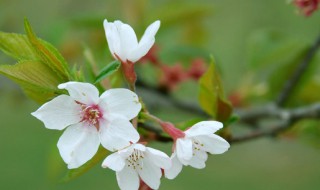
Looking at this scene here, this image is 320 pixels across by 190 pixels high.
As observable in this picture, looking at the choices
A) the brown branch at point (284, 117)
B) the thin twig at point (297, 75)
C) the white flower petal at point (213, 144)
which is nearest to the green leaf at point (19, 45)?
the white flower petal at point (213, 144)

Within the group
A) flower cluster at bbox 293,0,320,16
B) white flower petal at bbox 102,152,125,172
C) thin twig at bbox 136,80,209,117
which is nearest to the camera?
white flower petal at bbox 102,152,125,172

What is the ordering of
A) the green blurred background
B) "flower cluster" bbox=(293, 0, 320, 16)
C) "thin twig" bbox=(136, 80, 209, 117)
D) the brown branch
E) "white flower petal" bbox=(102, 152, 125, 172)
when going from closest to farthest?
"white flower petal" bbox=(102, 152, 125, 172)
"flower cluster" bbox=(293, 0, 320, 16)
the brown branch
"thin twig" bbox=(136, 80, 209, 117)
the green blurred background

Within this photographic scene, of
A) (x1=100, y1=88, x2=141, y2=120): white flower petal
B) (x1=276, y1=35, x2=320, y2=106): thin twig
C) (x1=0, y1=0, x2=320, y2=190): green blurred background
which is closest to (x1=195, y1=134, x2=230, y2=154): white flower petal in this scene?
(x1=100, y1=88, x2=141, y2=120): white flower petal

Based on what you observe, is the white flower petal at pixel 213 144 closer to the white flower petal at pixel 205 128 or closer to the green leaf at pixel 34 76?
the white flower petal at pixel 205 128

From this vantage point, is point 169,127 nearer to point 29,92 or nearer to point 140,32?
point 29,92

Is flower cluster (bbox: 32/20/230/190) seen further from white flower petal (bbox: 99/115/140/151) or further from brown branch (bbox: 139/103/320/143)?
brown branch (bbox: 139/103/320/143)

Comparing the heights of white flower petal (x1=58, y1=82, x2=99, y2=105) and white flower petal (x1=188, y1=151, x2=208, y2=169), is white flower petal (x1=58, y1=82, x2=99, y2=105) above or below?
above

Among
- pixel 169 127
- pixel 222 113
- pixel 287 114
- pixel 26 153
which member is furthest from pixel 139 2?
pixel 26 153
